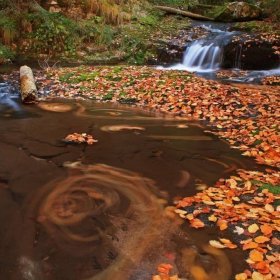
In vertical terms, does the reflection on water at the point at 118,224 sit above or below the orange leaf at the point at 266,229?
below

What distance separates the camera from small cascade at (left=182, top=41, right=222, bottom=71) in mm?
12688

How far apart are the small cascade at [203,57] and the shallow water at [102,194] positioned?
7.66 metres

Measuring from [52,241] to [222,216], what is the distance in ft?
5.73

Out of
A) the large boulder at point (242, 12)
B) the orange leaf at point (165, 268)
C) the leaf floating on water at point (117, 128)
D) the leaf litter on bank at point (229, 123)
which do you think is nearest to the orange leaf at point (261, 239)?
the leaf litter on bank at point (229, 123)

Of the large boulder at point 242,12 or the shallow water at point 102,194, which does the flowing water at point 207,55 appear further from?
the shallow water at point 102,194

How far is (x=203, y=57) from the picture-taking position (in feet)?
42.5

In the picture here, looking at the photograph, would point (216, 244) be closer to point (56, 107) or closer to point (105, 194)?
point (105, 194)

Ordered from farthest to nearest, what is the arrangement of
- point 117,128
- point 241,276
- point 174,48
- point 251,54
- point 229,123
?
point 174,48 < point 251,54 < point 229,123 < point 117,128 < point 241,276

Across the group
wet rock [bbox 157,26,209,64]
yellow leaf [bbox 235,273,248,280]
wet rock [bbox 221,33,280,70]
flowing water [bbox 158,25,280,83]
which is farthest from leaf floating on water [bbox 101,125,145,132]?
wet rock [bbox 157,26,209,64]

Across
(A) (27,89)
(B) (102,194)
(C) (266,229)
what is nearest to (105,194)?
(B) (102,194)

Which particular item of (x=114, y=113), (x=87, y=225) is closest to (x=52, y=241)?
(x=87, y=225)

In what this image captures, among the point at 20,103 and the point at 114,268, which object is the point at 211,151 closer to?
the point at 114,268

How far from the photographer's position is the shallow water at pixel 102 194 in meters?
2.36

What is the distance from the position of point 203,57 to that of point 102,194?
37.0 feet
